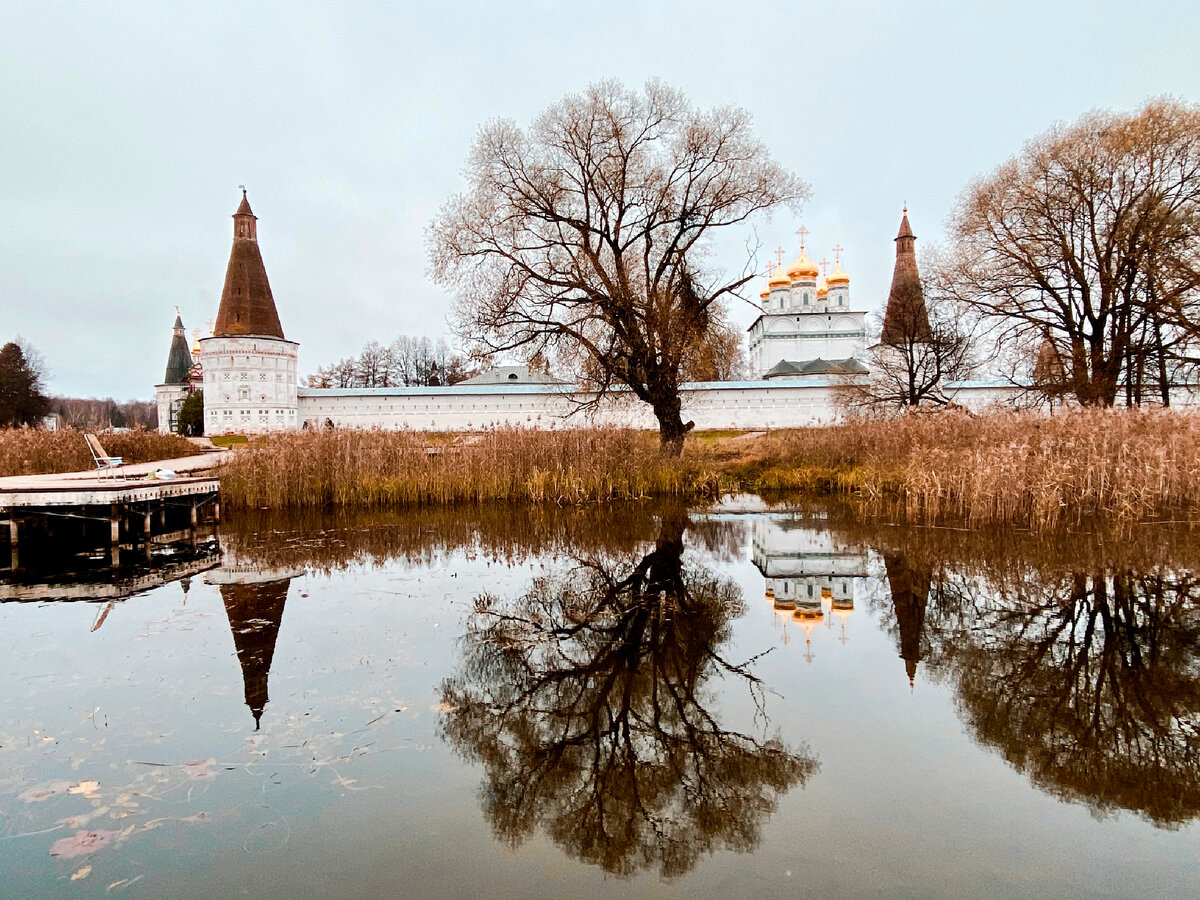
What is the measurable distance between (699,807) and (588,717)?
1012mm

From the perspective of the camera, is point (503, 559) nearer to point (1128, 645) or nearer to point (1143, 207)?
point (1128, 645)

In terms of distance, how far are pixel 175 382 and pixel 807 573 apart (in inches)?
1980

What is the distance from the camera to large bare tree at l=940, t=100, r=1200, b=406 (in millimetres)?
15562

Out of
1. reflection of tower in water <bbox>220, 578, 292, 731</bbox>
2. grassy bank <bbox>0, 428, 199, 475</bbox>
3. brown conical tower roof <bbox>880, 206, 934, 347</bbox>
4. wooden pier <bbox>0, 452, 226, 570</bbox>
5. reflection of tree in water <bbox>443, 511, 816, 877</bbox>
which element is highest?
brown conical tower roof <bbox>880, 206, 934, 347</bbox>

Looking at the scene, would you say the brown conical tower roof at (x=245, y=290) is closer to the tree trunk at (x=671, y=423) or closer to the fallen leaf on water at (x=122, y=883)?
the tree trunk at (x=671, y=423)

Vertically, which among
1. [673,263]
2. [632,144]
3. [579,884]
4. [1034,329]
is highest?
[632,144]

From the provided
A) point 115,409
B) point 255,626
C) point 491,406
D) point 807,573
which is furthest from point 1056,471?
point 115,409

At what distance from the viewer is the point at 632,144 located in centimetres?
1633

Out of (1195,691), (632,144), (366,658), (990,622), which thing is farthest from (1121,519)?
(632,144)

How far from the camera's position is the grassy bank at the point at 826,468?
991 centimetres

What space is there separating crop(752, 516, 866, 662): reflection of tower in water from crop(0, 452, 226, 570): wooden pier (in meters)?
8.13

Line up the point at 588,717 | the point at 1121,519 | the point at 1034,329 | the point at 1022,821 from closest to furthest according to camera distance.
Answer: the point at 1022,821 < the point at 588,717 < the point at 1121,519 < the point at 1034,329

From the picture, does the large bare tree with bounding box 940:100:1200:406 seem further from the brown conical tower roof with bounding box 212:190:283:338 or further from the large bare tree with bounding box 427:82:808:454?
the brown conical tower roof with bounding box 212:190:283:338

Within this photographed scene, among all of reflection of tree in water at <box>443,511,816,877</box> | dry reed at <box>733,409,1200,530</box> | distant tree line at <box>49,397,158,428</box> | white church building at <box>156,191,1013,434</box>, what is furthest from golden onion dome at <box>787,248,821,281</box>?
distant tree line at <box>49,397,158,428</box>
